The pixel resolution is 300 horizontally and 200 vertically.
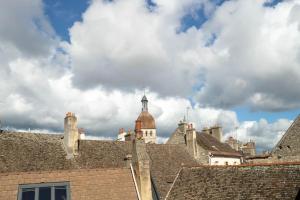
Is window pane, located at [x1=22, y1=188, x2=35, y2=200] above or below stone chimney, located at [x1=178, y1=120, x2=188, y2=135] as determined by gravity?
below

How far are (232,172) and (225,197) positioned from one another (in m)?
1.99

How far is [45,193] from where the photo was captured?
50.2 ft

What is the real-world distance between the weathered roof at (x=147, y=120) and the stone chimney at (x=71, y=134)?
55107 millimetres

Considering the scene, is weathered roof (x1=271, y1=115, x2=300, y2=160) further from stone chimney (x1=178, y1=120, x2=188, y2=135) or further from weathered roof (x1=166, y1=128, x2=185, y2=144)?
stone chimney (x1=178, y1=120, x2=188, y2=135)

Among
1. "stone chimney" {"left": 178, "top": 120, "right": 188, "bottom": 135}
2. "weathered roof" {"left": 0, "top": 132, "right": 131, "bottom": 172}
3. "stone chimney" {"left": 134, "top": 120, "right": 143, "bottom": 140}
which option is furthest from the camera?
"stone chimney" {"left": 178, "top": 120, "right": 188, "bottom": 135}

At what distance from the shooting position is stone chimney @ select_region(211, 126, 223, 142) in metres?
44.5

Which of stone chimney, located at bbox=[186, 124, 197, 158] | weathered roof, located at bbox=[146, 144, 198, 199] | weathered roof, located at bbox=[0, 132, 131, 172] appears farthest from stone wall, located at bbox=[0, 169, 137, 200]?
stone chimney, located at bbox=[186, 124, 197, 158]

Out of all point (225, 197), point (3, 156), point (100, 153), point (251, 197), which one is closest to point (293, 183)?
point (251, 197)

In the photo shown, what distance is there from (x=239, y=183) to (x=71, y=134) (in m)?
13.1

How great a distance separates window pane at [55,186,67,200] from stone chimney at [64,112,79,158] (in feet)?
31.3

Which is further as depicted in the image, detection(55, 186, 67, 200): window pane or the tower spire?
the tower spire

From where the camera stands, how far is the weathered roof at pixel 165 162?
2560 cm

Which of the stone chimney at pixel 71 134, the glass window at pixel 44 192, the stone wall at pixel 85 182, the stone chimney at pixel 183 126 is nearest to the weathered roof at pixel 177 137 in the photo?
the stone chimney at pixel 183 126

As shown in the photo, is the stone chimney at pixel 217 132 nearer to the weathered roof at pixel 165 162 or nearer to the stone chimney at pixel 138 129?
the weathered roof at pixel 165 162
